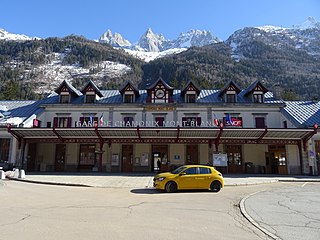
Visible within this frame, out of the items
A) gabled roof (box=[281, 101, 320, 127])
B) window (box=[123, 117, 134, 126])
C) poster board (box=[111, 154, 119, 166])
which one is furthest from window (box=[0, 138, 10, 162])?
gabled roof (box=[281, 101, 320, 127])

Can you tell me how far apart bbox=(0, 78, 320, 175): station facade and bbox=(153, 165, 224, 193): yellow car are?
990 centimetres

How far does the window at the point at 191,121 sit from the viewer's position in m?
28.1

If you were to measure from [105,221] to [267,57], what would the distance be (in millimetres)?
158645

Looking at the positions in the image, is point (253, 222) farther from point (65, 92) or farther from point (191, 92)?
point (65, 92)

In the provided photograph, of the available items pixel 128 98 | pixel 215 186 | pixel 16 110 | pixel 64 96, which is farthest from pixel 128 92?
pixel 215 186

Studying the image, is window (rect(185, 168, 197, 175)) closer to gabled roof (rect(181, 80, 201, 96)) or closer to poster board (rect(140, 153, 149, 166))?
poster board (rect(140, 153, 149, 166))

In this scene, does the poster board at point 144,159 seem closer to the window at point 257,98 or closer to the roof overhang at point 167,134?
the roof overhang at point 167,134

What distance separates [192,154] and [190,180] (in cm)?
1407

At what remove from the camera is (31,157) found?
1075 inches

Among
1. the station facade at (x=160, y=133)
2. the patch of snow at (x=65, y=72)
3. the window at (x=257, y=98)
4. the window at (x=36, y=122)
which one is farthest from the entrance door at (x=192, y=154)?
the patch of snow at (x=65, y=72)

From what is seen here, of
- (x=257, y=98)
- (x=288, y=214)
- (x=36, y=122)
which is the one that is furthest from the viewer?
(x=257, y=98)

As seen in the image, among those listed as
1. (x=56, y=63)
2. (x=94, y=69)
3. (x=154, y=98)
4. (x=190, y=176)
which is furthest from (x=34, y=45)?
(x=190, y=176)

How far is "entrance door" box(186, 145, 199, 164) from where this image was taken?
2703 centimetres

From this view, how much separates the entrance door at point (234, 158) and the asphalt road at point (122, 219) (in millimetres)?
16870
